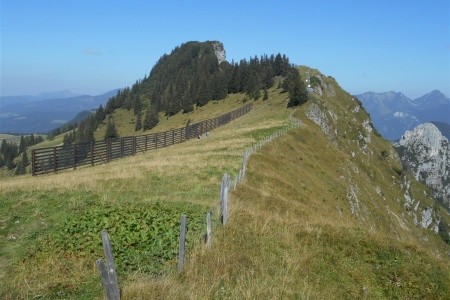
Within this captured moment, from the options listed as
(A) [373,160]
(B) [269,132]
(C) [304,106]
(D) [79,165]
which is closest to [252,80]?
(A) [373,160]

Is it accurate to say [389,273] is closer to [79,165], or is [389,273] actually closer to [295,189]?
[295,189]

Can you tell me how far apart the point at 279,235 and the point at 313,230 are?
140cm

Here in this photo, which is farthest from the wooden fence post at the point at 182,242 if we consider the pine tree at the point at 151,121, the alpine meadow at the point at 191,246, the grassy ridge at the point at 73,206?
the pine tree at the point at 151,121

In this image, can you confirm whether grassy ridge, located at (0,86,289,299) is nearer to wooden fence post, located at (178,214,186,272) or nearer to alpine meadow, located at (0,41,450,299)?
alpine meadow, located at (0,41,450,299)

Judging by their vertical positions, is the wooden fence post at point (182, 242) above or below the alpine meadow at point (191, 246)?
above

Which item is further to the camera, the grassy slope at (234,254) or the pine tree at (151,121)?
the pine tree at (151,121)

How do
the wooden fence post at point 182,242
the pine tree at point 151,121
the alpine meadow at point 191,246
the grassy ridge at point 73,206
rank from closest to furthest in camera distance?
the alpine meadow at point 191,246
the wooden fence post at point 182,242
the grassy ridge at point 73,206
the pine tree at point 151,121

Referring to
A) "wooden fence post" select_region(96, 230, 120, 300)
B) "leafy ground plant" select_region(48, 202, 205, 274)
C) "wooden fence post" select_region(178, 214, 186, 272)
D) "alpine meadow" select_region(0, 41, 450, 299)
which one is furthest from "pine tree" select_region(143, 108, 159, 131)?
"wooden fence post" select_region(96, 230, 120, 300)

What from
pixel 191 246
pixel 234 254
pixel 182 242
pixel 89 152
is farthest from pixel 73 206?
pixel 89 152

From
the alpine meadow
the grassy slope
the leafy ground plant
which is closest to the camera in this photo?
the grassy slope

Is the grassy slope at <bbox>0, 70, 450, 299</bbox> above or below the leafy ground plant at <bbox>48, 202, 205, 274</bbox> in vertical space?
below

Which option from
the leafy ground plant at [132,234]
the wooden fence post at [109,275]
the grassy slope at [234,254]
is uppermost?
the wooden fence post at [109,275]

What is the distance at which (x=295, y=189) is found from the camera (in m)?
28.2

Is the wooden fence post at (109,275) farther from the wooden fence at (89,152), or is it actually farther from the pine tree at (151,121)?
the pine tree at (151,121)
